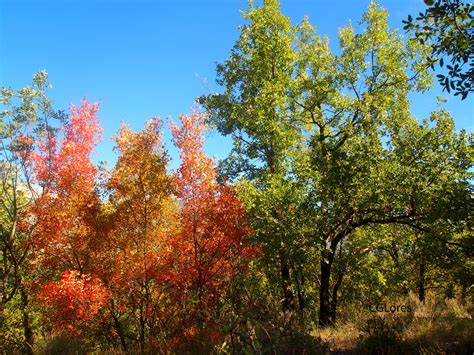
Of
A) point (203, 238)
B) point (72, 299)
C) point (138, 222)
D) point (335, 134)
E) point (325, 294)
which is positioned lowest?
point (325, 294)

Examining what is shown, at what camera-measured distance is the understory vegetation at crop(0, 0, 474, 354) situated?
28.3ft

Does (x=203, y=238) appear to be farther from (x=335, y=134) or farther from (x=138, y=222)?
(x=335, y=134)

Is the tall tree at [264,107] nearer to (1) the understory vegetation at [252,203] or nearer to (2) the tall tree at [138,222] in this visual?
(1) the understory vegetation at [252,203]

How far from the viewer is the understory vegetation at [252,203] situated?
863 centimetres

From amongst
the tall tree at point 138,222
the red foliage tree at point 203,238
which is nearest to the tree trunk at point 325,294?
the red foliage tree at point 203,238

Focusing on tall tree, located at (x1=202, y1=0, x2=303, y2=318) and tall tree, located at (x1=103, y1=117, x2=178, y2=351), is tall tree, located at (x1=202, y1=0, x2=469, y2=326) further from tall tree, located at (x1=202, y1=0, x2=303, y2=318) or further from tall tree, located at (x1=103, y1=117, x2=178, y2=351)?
tall tree, located at (x1=103, y1=117, x2=178, y2=351)

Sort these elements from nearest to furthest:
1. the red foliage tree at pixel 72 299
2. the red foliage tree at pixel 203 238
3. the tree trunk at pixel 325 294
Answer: the red foliage tree at pixel 72 299 < the red foliage tree at pixel 203 238 < the tree trunk at pixel 325 294

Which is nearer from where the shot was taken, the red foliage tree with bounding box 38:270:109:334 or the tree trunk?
the red foliage tree with bounding box 38:270:109:334

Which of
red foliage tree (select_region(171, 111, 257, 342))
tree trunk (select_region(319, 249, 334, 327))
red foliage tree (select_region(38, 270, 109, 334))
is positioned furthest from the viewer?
tree trunk (select_region(319, 249, 334, 327))

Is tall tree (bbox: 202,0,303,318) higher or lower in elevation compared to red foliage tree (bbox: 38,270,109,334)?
higher

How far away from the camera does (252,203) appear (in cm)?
1129

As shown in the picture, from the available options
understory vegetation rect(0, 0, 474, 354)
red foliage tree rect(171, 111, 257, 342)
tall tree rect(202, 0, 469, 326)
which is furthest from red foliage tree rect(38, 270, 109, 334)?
tall tree rect(202, 0, 469, 326)

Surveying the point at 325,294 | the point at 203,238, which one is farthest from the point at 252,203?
the point at 325,294

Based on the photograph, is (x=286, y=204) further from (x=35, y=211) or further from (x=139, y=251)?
(x=35, y=211)
